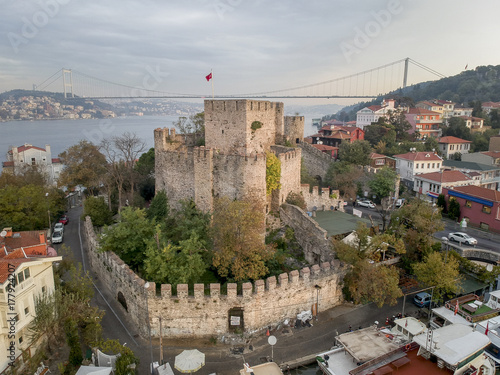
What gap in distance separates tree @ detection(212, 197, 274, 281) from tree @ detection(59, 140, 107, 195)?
1846 cm

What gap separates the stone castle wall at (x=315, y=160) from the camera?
39188mm

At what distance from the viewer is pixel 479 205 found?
28125 millimetres

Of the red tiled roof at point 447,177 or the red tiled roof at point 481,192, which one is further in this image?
the red tiled roof at point 447,177

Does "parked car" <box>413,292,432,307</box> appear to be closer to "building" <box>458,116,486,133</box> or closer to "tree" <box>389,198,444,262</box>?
"tree" <box>389,198,444,262</box>

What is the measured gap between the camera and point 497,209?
26672mm

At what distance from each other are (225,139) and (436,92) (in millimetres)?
103027

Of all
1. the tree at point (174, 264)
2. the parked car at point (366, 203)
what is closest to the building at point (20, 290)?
the tree at point (174, 264)

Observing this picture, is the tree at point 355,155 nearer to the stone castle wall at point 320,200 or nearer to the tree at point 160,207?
the stone castle wall at point 320,200

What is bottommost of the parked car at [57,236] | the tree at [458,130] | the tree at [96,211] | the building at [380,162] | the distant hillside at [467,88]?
the parked car at [57,236]

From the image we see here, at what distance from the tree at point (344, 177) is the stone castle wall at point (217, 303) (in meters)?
18.9

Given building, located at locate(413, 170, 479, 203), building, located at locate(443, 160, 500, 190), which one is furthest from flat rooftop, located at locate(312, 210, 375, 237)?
building, located at locate(443, 160, 500, 190)

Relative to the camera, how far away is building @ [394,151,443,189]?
38.8 meters

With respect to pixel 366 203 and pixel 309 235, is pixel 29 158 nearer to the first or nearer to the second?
pixel 309 235

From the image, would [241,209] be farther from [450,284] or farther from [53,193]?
[53,193]
